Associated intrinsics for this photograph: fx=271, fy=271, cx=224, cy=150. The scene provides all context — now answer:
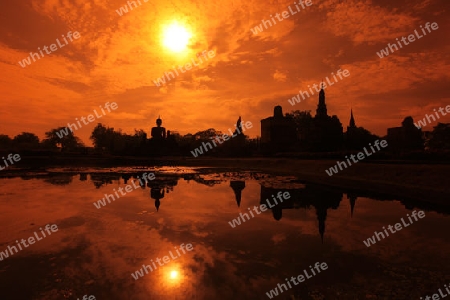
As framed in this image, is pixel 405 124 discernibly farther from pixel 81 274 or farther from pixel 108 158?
pixel 108 158

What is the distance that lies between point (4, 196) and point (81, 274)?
43.2 ft

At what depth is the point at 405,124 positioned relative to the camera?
43.8 m

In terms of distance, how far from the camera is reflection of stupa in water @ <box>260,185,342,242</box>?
11.3 metres

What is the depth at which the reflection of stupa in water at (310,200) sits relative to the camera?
443 inches

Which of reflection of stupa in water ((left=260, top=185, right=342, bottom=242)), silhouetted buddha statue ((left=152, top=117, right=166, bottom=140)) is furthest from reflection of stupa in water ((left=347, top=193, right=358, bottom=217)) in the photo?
silhouetted buddha statue ((left=152, top=117, right=166, bottom=140))

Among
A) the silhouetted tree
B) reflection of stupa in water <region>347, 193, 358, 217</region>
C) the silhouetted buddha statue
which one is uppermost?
the silhouetted tree

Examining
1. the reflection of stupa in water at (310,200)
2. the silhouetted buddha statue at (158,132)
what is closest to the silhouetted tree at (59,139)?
the silhouetted buddha statue at (158,132)

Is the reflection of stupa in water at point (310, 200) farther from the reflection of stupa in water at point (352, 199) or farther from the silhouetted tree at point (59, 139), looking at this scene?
the silhouetted tree at point (59, 139)

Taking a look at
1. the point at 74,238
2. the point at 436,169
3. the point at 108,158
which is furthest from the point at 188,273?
the point at 108,158

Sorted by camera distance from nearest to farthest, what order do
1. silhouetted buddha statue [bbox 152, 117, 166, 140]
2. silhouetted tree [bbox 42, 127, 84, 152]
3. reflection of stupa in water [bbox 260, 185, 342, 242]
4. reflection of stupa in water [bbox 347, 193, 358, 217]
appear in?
1. reflection of stupa in water [bbox 260, 185, 342, 242]
2. reflection of stupa in water [bbox 347, 193, 358, 217]
3. silhouetted buddha statue [bbox 152, 117, 166, 140]
4. silhouetted tree [bbox 42, 127, 84, 152]

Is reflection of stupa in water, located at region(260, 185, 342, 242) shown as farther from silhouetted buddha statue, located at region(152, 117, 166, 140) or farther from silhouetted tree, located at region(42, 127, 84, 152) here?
silhouetted tree, located at region(42, 127, 84, 152)

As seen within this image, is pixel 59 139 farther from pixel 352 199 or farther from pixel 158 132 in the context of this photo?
pixel 352 199

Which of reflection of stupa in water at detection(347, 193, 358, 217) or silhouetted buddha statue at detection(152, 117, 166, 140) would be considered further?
silhouetted buddha statue at detection(152, 117, 166, 140)

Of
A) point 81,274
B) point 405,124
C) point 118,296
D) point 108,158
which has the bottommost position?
point 405,124
